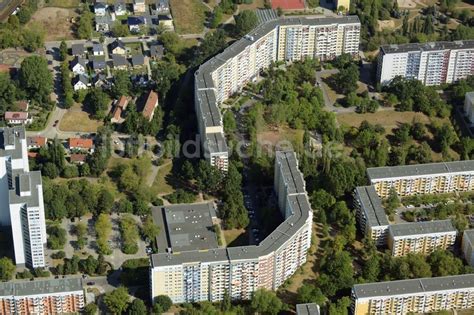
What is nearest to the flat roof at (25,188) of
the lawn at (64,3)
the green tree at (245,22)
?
the green tree at (245,22)

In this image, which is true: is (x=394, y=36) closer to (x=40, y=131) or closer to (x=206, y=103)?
(x=206, y=103)

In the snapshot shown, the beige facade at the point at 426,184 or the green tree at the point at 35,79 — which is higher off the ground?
the green tree at the point at 35,79

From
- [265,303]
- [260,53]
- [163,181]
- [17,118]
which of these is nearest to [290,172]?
[163,181]

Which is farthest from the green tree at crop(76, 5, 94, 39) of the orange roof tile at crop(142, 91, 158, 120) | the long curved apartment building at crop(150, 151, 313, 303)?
the long curved apartment building at crop(150, 151, 313, 303)

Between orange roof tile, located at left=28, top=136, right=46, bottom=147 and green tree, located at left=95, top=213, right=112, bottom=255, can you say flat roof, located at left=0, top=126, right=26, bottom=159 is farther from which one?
orange roof tile, located at left=28, top=136, right=46, bottom=147

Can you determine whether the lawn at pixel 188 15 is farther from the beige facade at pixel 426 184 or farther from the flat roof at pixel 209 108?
the beige facade at pixel 426 184

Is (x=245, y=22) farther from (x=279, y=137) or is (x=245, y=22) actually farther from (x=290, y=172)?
(x=290, y=172)
